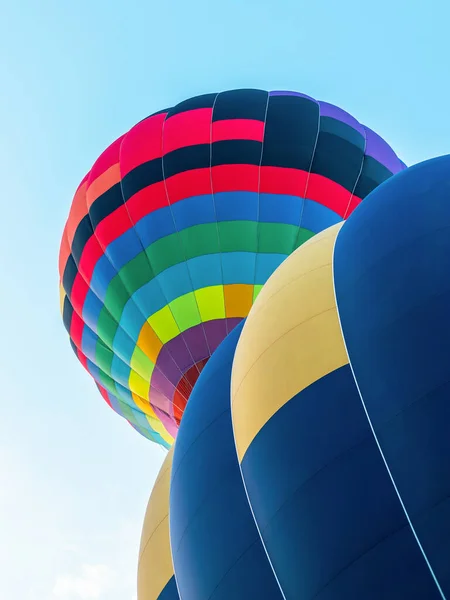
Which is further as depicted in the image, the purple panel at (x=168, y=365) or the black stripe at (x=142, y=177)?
the black stripe at (x=142, y=177)

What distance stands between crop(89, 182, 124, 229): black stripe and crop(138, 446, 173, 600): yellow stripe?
3.62 metres

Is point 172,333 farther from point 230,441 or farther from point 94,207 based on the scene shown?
point 230,441

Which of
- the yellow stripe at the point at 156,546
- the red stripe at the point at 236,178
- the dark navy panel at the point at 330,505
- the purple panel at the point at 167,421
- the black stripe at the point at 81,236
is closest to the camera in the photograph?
the dark navy panel at the point at 330,505

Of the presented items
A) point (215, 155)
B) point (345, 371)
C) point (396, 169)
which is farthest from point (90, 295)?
point (345, 371)

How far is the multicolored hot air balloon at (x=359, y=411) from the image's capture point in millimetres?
3084

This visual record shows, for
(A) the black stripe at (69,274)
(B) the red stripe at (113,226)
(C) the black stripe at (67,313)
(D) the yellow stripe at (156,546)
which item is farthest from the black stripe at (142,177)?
(D) the yellow stripe at (156,546)

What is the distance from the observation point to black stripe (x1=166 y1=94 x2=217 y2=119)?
27.3 feet

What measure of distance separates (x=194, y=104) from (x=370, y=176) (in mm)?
2141

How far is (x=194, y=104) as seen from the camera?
27.5 ft

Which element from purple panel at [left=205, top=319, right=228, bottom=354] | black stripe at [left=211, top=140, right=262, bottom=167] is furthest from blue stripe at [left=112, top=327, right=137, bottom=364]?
black stripe at [left=211, top=140, right=262, bottom=167]

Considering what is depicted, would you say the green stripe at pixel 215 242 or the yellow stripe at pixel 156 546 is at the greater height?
the green stripe at pixel 215 242

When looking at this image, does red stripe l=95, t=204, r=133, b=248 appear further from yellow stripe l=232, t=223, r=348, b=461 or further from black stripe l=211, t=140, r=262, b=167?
yellow stripe l=232, t=223, r=348, b=461

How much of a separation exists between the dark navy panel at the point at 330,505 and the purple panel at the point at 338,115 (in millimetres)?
5245

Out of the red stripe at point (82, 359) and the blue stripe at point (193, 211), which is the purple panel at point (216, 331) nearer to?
the blue stripe at point (193, 211)
